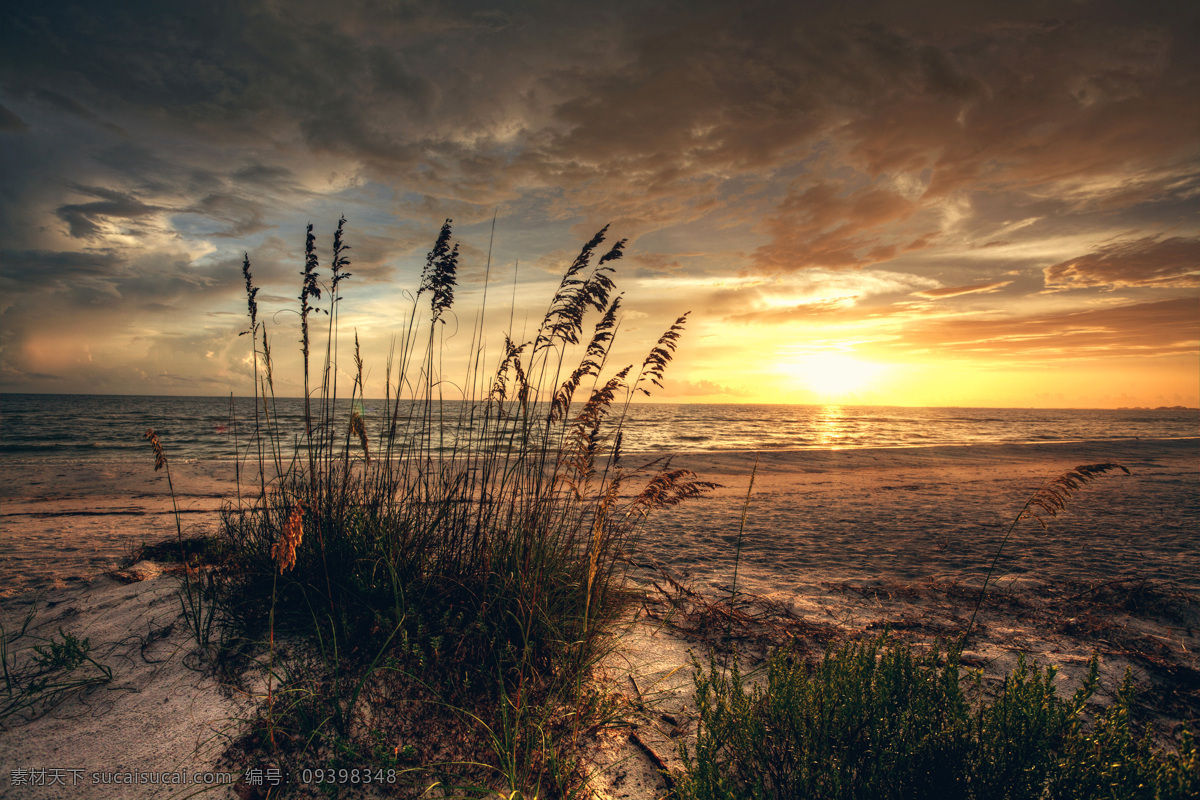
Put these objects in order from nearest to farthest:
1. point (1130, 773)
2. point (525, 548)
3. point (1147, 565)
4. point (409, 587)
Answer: point (1130, 773), point (409, 587), point (525, 548), point (1147, 565)

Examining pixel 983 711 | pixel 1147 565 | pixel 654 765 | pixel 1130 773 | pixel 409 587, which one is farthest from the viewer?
pixel 1147 565

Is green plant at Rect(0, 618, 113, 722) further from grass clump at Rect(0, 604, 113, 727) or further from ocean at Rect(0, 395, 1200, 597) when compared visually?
ocean at Rect(0, 395, 1200, 597)

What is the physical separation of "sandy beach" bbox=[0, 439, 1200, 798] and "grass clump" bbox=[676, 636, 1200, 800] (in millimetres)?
456

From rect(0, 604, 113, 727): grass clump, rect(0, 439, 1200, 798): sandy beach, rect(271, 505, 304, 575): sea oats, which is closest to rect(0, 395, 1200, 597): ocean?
rect(0, 439, 1200, 798): sandy beach

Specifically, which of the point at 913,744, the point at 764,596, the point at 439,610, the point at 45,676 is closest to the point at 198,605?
the point at 45,676

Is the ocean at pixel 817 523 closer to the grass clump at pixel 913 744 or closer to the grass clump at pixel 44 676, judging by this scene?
the grass clump at pixel 913 744

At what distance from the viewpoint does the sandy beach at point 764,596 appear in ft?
7.02

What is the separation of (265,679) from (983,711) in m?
3.06

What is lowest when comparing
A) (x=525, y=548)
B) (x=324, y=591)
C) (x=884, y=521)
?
(x=884, y=521)

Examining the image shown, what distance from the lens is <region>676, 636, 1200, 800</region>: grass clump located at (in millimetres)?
1604

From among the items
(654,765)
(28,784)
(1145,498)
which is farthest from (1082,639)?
(1145,498)

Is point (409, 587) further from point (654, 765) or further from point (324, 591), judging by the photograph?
point (654, 765)

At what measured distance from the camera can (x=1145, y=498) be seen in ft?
28.0

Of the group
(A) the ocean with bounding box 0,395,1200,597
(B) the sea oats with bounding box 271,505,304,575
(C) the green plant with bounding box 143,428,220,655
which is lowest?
(A) the ocean with bounding box 0,395,1200,597
